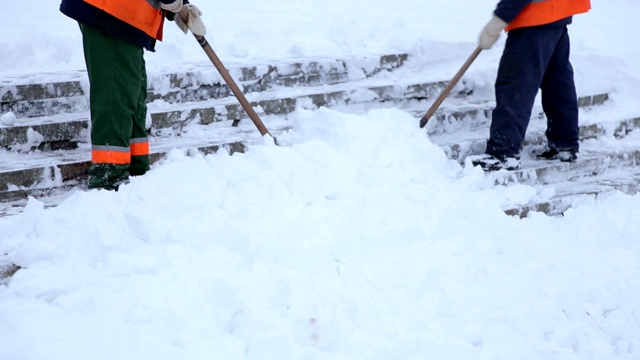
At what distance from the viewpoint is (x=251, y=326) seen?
2279 millimetres

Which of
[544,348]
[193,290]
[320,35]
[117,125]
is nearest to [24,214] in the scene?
[117,125]

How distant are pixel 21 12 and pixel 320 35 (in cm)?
246

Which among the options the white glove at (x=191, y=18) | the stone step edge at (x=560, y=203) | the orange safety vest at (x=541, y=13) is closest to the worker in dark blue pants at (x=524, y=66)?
the orange safety vest at (x=541, y=13)

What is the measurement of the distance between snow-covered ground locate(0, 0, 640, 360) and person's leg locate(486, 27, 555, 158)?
41 centimetres

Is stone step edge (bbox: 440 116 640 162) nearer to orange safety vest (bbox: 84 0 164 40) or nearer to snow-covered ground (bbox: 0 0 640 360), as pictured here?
snow-covered ground (bbox: 0 0 640 360)

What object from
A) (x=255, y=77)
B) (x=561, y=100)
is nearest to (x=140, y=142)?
(x=255, y=77)

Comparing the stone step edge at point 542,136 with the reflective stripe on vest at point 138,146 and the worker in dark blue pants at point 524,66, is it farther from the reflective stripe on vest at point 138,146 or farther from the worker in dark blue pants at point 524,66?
the reflective stripe on vest at point 138,146

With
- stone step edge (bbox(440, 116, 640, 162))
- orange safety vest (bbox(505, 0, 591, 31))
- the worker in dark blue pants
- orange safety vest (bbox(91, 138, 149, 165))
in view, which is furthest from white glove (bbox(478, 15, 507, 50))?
orange safety vest (bbox(91, 138, 149, 165))

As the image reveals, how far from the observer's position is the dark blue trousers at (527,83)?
→ 157 inches

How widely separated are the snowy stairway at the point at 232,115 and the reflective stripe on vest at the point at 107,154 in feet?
0.91

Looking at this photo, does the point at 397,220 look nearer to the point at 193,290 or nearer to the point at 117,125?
the point at 193,290

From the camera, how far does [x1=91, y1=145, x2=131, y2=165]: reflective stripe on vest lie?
11.0 ft

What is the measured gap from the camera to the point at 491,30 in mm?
3877

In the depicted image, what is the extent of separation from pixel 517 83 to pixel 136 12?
83.9 inches
